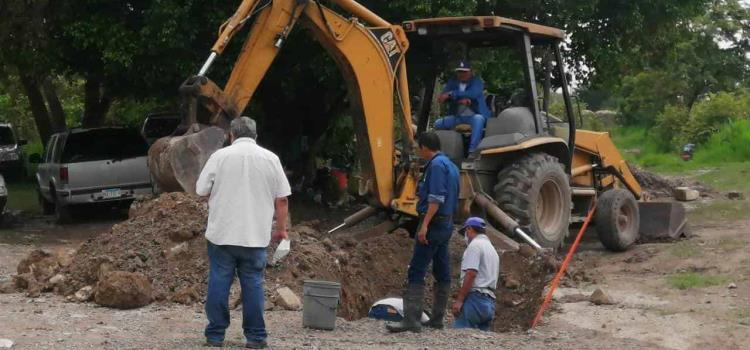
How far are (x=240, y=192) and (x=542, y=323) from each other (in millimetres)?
3706

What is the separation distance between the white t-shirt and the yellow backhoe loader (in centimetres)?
271

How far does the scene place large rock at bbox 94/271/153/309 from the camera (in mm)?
9570

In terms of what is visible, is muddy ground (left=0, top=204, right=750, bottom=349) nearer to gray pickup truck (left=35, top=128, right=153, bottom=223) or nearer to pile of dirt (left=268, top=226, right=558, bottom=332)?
pile of dirt (left=268, top=226, right=558, bottom=332)

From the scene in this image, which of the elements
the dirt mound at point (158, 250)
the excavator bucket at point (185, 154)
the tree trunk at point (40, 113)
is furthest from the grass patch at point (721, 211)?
the tree trunk at point (40, 113)

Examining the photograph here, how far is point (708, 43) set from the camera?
43094mm

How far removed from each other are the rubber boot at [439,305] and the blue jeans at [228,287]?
1903mm

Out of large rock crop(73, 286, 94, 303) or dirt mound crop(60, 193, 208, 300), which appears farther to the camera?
dirt mound crop(60, 193, 208, 300)

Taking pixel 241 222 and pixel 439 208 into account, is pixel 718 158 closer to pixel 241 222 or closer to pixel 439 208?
pixel 439 208

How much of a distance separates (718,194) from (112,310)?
1579 centimetres

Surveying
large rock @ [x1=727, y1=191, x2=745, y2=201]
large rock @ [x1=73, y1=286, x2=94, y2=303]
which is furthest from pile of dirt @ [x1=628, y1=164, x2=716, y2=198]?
large rock @ [x1=73, y1=286, x2=94, y2=303]

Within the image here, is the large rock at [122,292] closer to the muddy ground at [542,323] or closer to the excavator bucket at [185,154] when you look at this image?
the muddy ground at [542,323]

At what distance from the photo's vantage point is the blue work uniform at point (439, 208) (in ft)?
30.1

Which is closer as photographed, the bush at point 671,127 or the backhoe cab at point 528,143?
the backhoe cab at point 528,143

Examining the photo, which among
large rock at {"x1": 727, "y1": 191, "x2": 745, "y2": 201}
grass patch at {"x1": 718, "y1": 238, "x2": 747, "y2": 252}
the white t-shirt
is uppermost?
the white t-shirt
